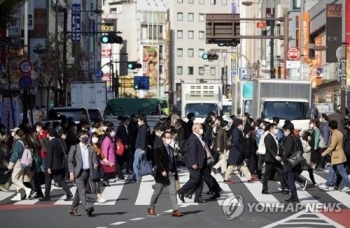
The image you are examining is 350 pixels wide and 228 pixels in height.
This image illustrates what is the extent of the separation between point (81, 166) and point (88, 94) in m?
35.1

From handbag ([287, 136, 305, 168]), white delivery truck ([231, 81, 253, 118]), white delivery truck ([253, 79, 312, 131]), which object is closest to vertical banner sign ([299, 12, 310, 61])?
white delivery truck ([231, 81, 253, 118])

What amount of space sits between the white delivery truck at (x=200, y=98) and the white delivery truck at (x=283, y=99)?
10638 millimetres

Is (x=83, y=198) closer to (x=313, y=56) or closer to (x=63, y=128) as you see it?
(x=63, y=128)

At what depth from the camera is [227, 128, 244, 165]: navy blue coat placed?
25297mm

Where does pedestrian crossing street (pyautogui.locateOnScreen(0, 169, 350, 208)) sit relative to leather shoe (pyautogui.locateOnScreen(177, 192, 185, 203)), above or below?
below

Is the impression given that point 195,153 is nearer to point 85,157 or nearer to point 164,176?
point 164,176

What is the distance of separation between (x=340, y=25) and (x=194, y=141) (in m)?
29.2

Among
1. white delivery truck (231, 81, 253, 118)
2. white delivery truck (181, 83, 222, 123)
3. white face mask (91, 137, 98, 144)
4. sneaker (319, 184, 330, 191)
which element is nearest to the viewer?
white face mask (91, 137, 98, 144)

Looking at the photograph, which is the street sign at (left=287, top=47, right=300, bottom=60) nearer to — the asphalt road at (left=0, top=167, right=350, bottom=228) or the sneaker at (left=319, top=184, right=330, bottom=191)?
the sneaker at (left=319, top=184, right=330, bottom=191)

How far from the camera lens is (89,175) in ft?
60.4

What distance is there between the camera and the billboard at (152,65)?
15362cm

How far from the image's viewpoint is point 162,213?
61.3 ft

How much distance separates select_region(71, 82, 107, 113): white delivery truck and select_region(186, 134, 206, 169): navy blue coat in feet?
107

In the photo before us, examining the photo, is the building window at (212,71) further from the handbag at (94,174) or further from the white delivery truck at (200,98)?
the handbag at (94,174)
